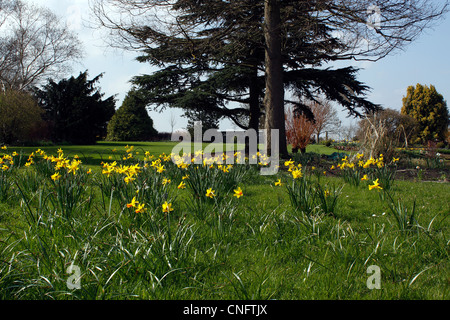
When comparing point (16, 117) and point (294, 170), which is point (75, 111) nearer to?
point (16, 117)

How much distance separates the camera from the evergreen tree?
29406 millimetres

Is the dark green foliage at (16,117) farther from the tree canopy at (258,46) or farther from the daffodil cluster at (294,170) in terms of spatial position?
the daffodil cluster at (294,170)

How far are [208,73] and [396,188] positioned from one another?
783cm

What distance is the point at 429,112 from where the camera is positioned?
97.9 feet

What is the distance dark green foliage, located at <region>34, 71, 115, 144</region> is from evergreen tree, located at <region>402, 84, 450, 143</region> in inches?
1087

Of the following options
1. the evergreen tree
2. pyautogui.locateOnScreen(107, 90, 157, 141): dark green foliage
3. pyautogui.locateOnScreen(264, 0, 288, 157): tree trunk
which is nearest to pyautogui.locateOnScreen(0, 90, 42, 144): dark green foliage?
pyautogui.locateOnScreen(107, 90, 157, 141): dark green foliage

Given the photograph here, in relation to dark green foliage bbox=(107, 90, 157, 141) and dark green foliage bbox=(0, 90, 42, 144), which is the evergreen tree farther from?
dark green foliage bbox=(0, 90, 42, 144)

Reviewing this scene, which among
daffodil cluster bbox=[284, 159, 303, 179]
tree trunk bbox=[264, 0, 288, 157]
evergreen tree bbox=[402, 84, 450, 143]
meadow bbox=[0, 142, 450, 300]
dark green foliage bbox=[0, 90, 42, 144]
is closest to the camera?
meadow bbox=[0, 142, 450, 300]

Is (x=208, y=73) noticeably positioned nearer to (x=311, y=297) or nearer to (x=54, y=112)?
(x=311, y=297)

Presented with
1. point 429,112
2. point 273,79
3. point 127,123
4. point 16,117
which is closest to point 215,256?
point 273,79

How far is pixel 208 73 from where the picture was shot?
35.4 feet

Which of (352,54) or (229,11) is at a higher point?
(229,11)

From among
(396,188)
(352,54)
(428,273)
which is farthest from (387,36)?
(428,273)
